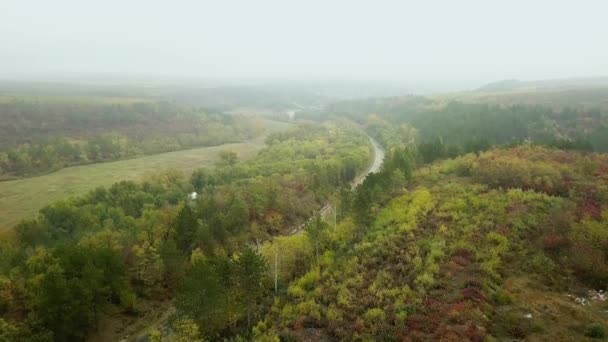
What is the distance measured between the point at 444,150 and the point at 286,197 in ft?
175

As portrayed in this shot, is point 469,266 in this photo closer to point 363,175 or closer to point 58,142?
point 363,175

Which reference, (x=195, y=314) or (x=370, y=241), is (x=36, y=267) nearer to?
(x=195, y=314)

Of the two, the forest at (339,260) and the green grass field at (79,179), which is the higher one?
the forest at (339,260)

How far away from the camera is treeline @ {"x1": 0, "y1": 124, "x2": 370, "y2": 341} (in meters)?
47.9

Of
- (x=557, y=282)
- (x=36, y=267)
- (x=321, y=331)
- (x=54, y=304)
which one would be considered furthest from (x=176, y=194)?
(x=557, y=282)

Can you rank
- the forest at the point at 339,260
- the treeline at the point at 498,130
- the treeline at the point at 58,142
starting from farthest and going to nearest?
the treeline at the point at 58,142
the treeline at the point at 498,130
the forest at the point at 339,260

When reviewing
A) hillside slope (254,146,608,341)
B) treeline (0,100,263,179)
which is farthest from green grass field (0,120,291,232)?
hillside slope (254,146,608,341)

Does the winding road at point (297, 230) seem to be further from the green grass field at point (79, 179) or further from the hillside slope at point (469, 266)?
the green grass field at point (79, 179)

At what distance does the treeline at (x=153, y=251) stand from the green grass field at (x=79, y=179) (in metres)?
22.8

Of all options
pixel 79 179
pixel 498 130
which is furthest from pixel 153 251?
pixel 498 130

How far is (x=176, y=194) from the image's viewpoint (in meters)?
103

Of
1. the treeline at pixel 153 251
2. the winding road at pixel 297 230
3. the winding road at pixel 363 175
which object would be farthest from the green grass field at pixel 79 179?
the winding road at pixel 297 230

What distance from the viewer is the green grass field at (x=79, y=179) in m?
104

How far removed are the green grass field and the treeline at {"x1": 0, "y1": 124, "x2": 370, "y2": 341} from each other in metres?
22.8
